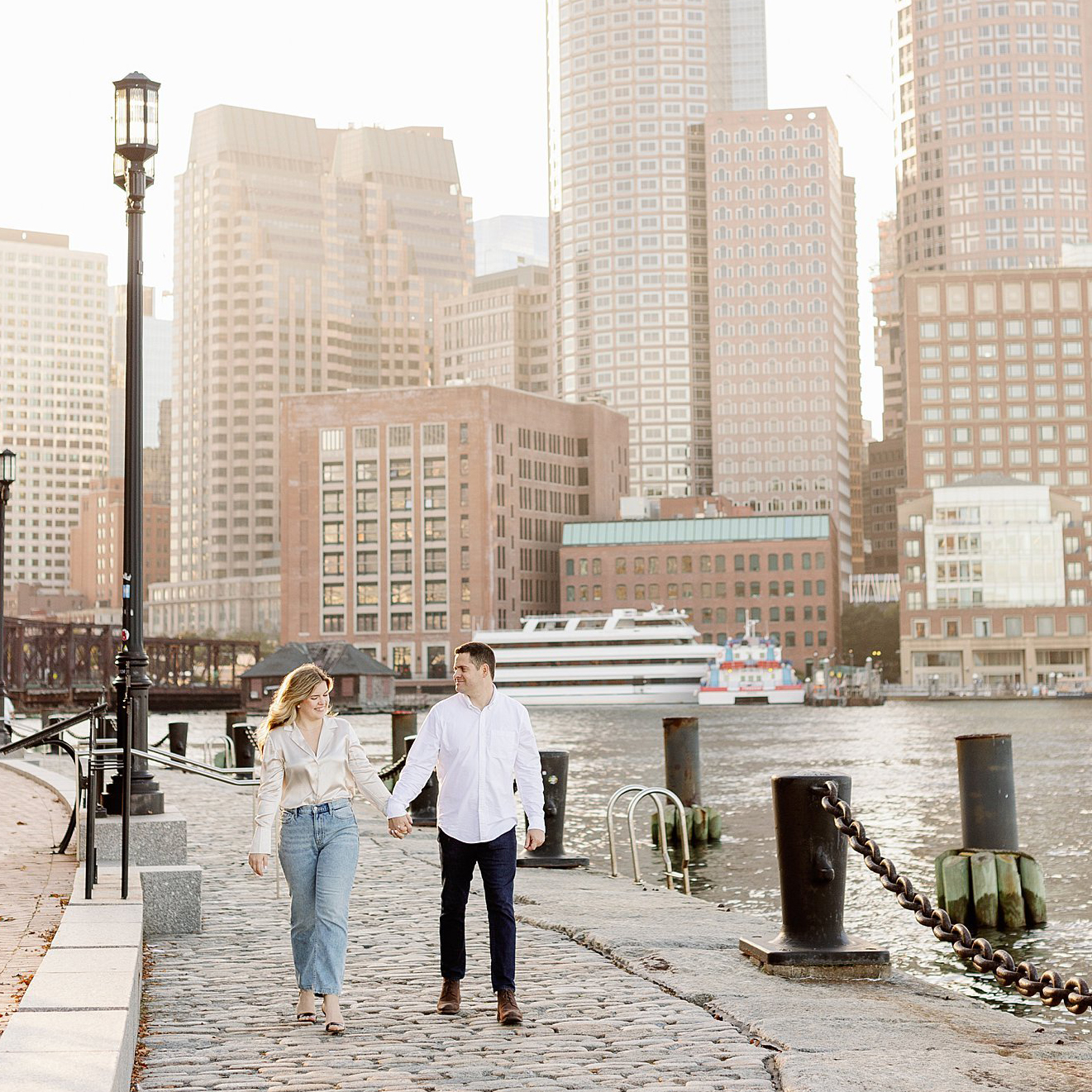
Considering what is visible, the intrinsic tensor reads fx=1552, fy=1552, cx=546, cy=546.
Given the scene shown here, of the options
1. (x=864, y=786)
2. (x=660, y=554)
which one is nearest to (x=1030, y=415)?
(x=660, y=554)

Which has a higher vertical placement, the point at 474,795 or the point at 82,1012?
the point at 474,795

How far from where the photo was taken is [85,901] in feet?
32.0

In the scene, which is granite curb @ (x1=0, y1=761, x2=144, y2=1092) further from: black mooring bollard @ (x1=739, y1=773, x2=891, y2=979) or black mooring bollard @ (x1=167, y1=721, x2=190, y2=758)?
black mooring bollard @ (x1=167, y1=721, x2=190, y2=758)

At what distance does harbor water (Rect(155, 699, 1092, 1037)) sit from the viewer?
714 inches

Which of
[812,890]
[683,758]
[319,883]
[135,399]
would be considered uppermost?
[135,399]

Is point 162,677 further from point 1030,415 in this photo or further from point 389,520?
point 1030,415

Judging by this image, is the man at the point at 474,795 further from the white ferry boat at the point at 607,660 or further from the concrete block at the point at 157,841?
the white ferry boat at the point at 607,660

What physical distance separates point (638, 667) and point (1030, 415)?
226 feet

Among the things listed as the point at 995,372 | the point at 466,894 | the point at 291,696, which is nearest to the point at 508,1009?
the point at 466,894

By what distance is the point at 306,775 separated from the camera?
28.8 feet

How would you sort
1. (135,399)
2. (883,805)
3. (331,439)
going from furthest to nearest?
1. (331,439)
2. (883,805)
3. (135,399)

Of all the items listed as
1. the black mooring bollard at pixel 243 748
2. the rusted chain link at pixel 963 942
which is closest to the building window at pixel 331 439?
the black mooring bollard at pixel 243 748

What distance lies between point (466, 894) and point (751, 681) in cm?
12271

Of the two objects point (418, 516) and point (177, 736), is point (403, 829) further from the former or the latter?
point (418, 516)
